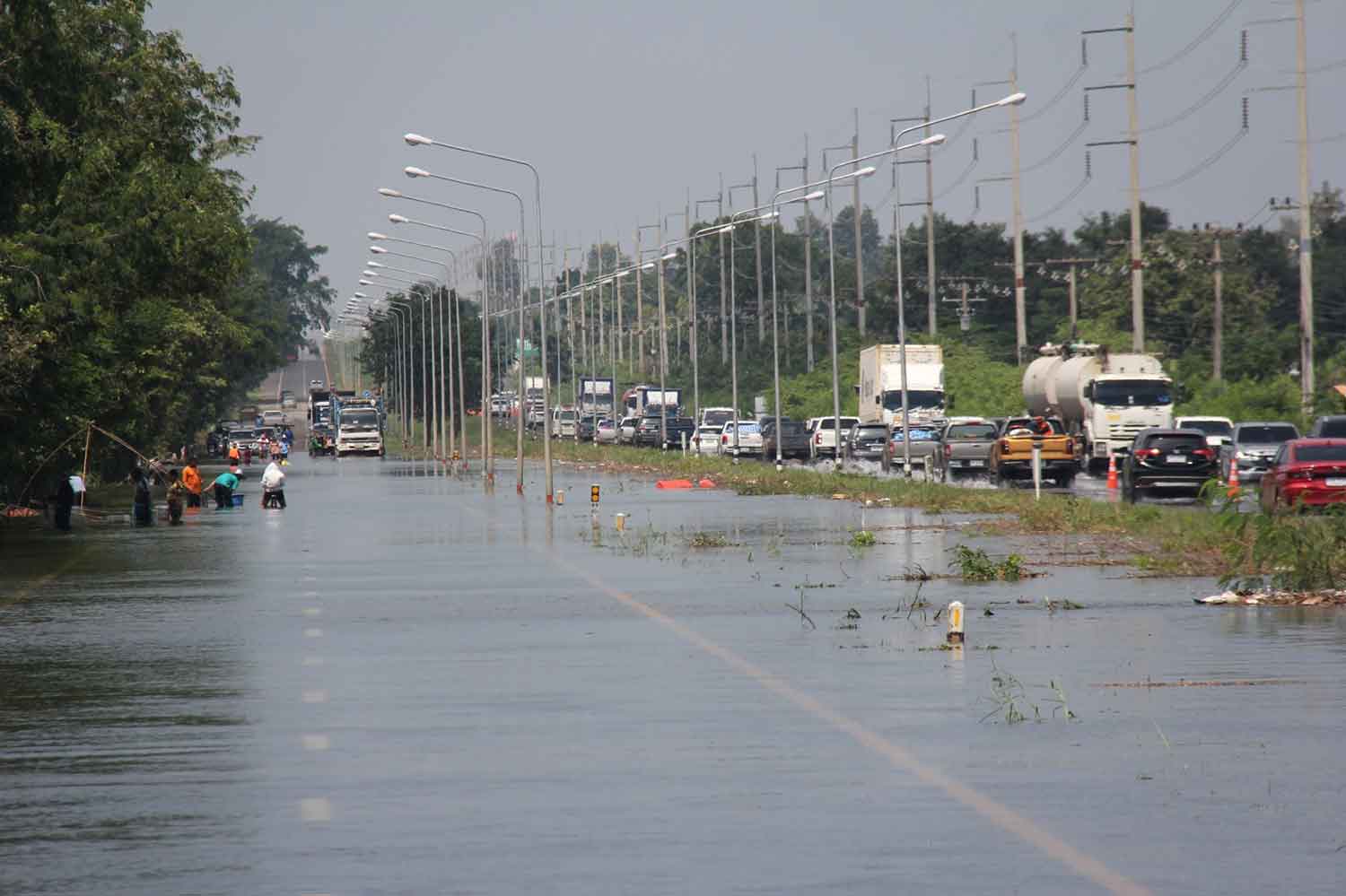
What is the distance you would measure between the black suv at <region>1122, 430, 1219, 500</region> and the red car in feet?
32.5

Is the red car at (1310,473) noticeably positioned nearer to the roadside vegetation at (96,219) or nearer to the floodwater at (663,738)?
the floodwater at (663,738)

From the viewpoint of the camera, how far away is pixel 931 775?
12.9m

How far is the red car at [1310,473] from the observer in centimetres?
4338

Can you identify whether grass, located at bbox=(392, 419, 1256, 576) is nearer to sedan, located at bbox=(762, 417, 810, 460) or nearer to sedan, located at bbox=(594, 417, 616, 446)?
sedan, located at bbox=(762, 417, 810, 460)

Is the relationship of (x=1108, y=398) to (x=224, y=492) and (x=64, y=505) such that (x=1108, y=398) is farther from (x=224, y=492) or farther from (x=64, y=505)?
(x=64, y=505)

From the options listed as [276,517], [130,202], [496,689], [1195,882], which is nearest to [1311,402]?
[276,517]

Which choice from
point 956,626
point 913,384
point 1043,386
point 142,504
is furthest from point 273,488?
point 956,626

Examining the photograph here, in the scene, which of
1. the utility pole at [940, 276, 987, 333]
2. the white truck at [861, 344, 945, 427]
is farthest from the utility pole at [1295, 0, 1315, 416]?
the utility pole at [940, 276, 987, 333]

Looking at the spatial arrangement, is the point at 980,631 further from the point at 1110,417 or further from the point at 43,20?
the point at 1110,417

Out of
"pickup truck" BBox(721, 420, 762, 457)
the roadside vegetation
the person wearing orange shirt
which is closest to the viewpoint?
the roadside vegetation

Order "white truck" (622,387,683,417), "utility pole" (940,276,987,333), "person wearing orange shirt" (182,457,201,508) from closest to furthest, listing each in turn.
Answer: "person wearing orange shirt" (182,457,201,508) → "utility pole" (940,276,987,333) → "white truck" (622,387,683,417)

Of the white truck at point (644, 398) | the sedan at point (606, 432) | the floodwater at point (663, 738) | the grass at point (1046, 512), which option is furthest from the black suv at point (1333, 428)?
the white truck at point (644, 398)

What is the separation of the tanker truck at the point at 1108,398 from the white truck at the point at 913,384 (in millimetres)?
12863

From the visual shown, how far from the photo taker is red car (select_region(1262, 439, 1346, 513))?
43.4 m
